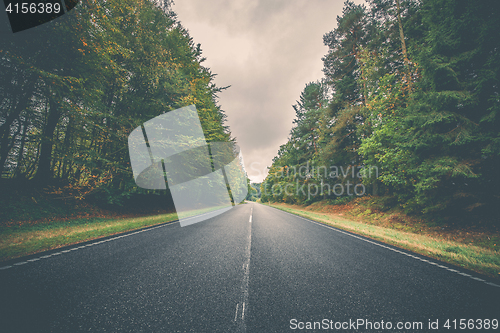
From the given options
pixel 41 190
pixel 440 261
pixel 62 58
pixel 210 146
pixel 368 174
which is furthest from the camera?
pixel 210 146

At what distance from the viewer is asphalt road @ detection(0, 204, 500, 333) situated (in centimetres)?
187

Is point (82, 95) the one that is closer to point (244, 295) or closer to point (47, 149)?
point (47, 149)

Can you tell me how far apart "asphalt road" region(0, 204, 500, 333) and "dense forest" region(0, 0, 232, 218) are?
27.3 feet

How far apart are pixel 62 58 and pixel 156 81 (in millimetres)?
4607

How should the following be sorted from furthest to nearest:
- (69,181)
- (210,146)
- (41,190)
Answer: (210,146) < (69,181) < (41,190)

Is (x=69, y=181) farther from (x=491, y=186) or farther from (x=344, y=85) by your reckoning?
(x=344, y=85)

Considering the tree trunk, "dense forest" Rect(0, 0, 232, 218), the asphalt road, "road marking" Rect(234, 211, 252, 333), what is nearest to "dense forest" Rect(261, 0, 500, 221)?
the asphalt road

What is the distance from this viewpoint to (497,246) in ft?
20.1

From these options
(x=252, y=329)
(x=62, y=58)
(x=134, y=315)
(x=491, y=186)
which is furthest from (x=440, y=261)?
(x=62, y=58)

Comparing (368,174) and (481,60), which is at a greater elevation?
(481,60)

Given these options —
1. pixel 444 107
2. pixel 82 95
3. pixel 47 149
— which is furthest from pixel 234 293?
pixel 47 149

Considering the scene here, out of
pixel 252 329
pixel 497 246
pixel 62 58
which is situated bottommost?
pixel 497 246

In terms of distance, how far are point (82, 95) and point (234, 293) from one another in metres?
11.5

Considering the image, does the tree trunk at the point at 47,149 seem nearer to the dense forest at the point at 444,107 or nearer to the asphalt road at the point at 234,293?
the asphalt road at the point at 234,293
